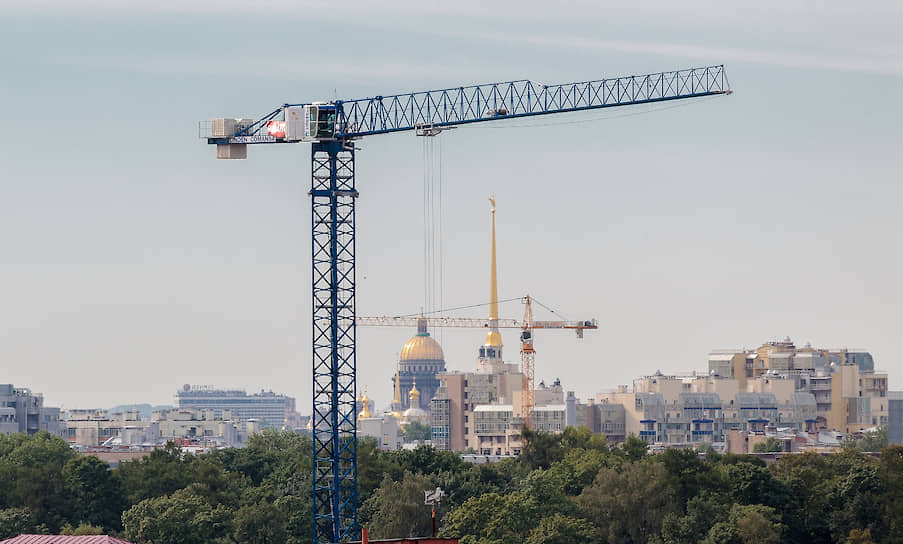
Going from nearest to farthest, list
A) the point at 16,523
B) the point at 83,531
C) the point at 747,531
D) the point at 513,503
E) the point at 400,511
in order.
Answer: the point at 83,531 → the point at 747,531 → the point at 513,503 → the point at 16,523 → the point at 400,511

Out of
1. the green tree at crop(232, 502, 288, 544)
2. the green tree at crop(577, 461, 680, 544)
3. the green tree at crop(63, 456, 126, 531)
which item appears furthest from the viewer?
the green tree at crop(63, 456, 126, 531)

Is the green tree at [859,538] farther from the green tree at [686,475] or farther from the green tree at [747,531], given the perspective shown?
the green tree at [686,475]

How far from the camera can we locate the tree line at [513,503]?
524ft

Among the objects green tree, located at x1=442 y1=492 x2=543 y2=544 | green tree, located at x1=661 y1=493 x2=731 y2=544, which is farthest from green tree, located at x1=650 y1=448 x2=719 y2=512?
green tree, located at x1=442 y1=492 x2=543 y2=544

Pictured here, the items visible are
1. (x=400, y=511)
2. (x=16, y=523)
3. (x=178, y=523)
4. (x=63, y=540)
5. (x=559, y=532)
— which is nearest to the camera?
(x=63, y=540)

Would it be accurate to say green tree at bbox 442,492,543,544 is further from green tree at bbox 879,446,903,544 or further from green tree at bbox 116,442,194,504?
green tree at bbox 116,442,194,504

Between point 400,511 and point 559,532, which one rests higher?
point 400,511

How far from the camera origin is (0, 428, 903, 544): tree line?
159625 millimetres

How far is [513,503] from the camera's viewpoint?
162125mm

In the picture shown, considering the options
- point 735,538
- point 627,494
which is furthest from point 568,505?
point 735,538

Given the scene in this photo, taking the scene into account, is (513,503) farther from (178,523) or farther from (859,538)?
(859,538)

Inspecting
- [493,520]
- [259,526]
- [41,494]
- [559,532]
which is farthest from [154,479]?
[559,532]

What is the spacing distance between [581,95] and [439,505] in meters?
42.9

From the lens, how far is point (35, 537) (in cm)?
11619
